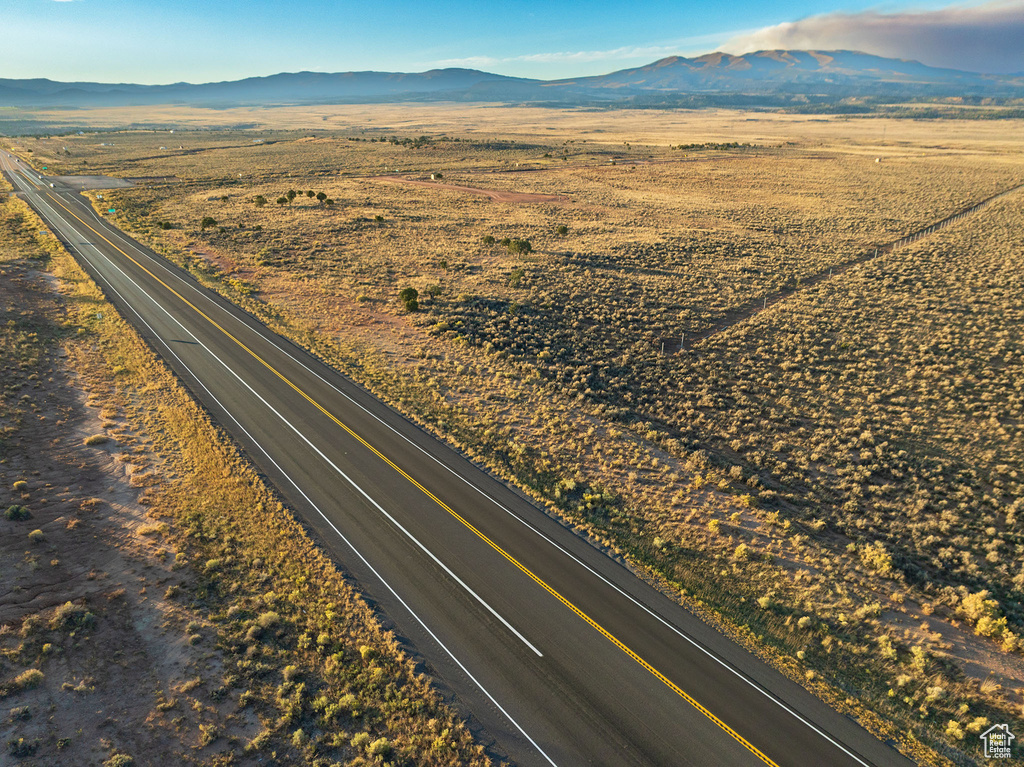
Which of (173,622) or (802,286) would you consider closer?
(173,622)

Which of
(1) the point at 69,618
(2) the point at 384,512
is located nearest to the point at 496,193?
(2) the point at 384,512

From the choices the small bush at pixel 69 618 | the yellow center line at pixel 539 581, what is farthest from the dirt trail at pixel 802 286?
the small bush at pixel 69 618

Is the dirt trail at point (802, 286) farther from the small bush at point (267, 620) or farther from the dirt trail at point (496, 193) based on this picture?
the dirt trail at point (496, 193)

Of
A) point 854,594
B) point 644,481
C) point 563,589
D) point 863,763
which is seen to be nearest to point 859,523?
point 854,594

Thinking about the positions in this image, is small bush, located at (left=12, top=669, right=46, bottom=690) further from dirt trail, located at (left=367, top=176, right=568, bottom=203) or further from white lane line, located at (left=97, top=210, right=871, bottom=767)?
dirt trail, located at (left=367, top=176, right=568, bottom=203)

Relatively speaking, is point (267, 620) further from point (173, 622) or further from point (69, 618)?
point (69, 618)

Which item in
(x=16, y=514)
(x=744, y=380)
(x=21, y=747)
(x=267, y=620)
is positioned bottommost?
(x=21, y=747)

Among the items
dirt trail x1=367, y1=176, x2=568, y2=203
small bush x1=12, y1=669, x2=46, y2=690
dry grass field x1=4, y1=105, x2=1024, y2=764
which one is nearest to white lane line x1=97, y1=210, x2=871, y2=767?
dry grass field x1=4, y1=105, x2=1024, y2=764
